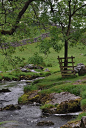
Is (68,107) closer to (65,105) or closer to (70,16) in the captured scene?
(65,105)

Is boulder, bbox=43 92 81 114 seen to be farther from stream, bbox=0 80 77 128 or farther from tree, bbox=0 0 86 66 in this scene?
tree, bbox=0 0 86 66

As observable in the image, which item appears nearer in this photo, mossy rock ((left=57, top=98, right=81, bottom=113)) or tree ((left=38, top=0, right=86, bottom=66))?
mossy rock ((left=57, top=98, right=81, bottom=113))

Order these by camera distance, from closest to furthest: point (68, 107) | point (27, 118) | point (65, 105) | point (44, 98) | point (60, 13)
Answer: point (27, 118), point (68, 107), point (65, 105), point (44, 98), point (60, 13)

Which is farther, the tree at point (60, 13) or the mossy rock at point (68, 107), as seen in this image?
the tree at point (60, 13)

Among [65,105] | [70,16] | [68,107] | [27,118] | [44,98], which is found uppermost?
[70,16]

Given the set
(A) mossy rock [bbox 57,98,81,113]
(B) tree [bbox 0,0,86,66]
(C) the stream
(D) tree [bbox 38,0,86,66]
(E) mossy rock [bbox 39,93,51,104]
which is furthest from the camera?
(D) tree [bbox 38,0,86,66]

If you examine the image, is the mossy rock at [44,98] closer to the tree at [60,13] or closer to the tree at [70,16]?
the tree at [60,13]

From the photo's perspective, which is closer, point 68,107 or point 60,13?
point 68,107

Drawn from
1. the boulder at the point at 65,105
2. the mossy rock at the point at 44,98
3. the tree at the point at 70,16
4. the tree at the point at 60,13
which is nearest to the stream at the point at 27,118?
the boulder at the point at 65,105

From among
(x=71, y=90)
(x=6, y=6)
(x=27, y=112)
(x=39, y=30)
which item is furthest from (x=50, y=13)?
(x=27, y=112)

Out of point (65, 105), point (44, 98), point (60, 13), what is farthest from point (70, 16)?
point (65, 105)

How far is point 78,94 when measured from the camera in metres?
19.5

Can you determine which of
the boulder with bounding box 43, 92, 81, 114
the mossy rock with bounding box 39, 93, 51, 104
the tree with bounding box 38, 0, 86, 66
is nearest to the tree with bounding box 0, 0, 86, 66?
the tree with bounding box 38, 0, 86, 66

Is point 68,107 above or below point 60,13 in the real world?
below
